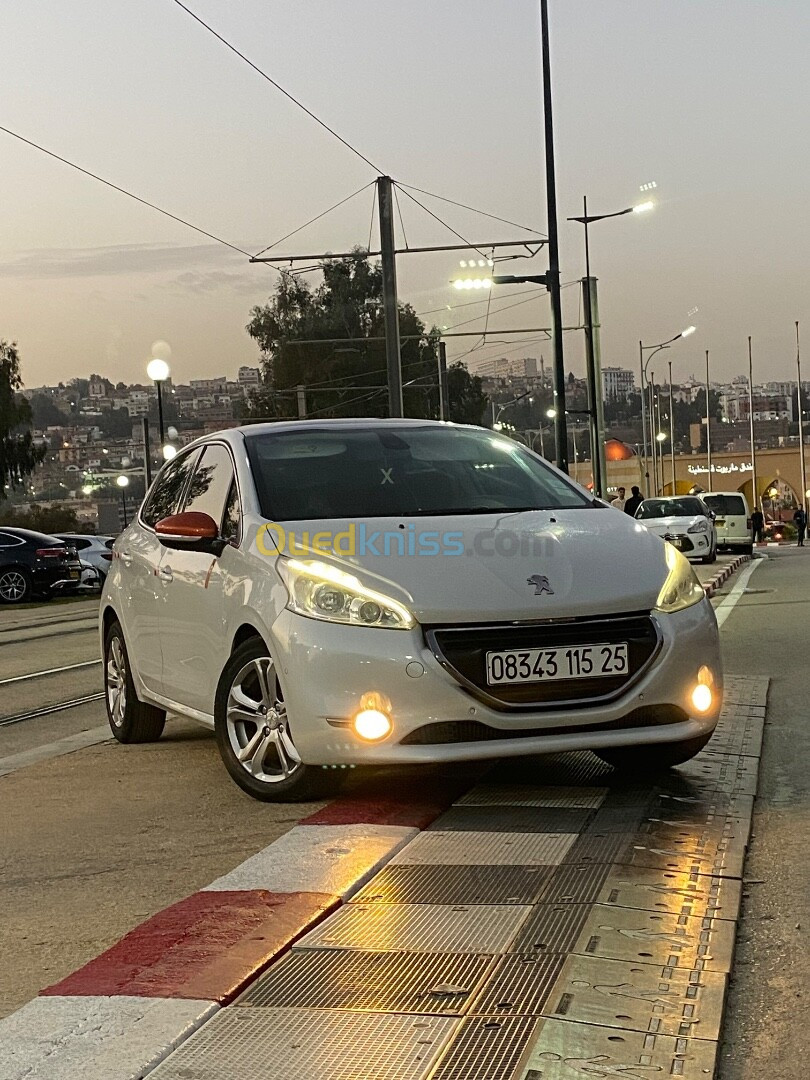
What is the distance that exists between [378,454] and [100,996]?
380 cm

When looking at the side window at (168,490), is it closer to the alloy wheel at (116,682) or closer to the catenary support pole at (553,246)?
the alloy wheel at (116,682)

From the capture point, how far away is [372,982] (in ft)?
13.0

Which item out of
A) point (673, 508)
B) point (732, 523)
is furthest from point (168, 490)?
point (732, 523)

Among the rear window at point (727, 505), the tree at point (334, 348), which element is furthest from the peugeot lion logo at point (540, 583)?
the tree at point (334, 348)

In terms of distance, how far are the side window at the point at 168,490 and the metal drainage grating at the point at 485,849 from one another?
115 inches

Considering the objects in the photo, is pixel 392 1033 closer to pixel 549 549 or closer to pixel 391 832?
pixel 391 832

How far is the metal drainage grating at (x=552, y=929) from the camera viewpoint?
422 cm

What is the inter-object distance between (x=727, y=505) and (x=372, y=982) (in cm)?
4010

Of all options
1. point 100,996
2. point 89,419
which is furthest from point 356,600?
point 89,419

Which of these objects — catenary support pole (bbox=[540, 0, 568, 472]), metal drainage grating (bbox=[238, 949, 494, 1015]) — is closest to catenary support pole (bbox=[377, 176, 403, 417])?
catenary support pole (bbox=[540, 0, 568, 472])

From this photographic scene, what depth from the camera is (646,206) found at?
36.6 m

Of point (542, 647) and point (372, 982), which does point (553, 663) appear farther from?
point (372, 982)

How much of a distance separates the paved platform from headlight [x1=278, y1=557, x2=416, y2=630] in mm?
771

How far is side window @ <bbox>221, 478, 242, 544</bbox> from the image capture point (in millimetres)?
6922
